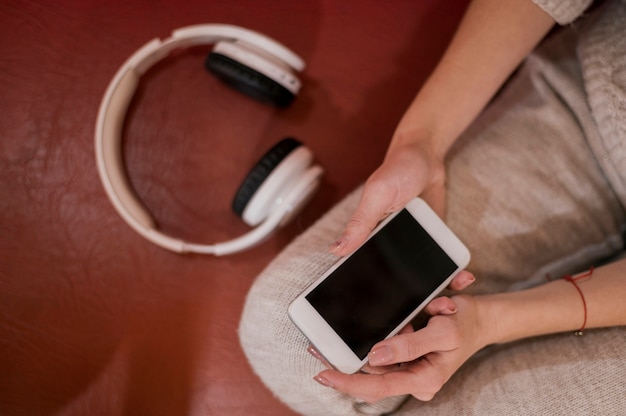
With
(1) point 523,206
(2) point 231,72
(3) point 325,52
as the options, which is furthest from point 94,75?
(1) point 523,206

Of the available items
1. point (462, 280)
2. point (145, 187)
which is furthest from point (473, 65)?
point (145, 187)

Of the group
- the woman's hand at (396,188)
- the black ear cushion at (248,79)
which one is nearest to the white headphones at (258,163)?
the black ear cushion at (248,79)

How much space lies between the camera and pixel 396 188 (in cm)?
56

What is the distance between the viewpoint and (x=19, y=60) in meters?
0.74

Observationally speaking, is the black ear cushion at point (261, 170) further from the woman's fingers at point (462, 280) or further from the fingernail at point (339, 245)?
the woman's fingers at point (462, 280)

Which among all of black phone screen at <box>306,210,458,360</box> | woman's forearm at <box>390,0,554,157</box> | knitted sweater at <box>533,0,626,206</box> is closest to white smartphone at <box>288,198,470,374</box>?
black phone screen at <box>306,210,458,360</box>

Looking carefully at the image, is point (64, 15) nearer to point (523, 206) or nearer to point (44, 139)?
point (44, 139)

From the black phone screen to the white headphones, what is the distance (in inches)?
5.5

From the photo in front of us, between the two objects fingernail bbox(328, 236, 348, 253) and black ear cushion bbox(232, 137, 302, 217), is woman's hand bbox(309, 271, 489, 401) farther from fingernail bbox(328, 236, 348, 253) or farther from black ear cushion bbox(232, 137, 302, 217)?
black ear cushion bbox(232, 137, 302, 217)

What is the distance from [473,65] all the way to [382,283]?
0.32 m

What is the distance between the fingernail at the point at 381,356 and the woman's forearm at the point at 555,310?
5.8 inches

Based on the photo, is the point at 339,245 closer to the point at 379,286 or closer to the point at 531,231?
the point at 379,286

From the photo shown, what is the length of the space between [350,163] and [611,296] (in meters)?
0.42

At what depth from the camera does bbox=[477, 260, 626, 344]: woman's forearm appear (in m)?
0.56
